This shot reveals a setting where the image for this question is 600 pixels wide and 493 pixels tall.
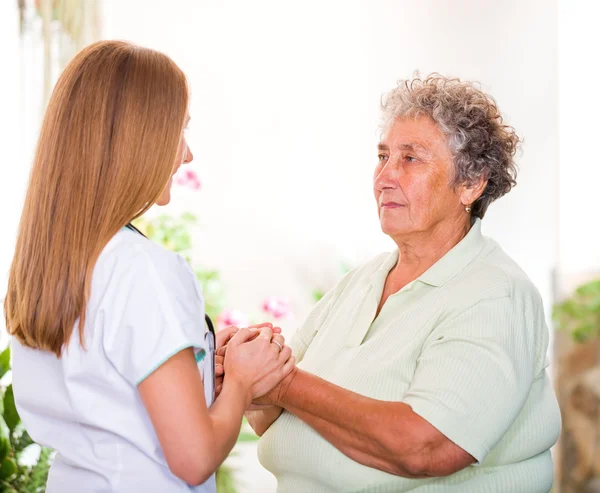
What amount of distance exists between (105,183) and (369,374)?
2.41 ft

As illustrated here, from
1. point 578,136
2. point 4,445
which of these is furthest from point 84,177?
point 578,136

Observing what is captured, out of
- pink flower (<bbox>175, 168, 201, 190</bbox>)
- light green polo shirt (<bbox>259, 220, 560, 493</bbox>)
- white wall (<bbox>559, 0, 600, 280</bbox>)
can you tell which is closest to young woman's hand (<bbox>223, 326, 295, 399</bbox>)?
light green polo shirt (<bbox>259, 220, 560, 493</bbox>)

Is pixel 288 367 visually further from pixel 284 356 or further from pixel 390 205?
pixel 390 205

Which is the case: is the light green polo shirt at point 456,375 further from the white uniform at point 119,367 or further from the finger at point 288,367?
the white uniform at point 119,367

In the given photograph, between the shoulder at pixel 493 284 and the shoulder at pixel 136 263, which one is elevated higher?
the shoulder at pixel 136 263

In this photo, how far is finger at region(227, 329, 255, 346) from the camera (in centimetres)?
153

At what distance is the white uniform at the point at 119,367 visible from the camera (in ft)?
3.66

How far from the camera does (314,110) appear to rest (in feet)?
13.5

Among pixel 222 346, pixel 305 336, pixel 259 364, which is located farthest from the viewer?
pixel 305 336

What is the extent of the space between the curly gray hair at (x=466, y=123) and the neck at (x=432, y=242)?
75 mm

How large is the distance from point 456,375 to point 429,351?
9cm

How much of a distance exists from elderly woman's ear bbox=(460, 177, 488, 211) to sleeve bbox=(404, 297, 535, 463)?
36cm

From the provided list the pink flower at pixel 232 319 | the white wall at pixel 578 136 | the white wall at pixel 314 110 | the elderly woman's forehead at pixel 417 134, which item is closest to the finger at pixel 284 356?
the elderly woman's forehead at pixel 417 134

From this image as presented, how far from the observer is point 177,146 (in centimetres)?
120
